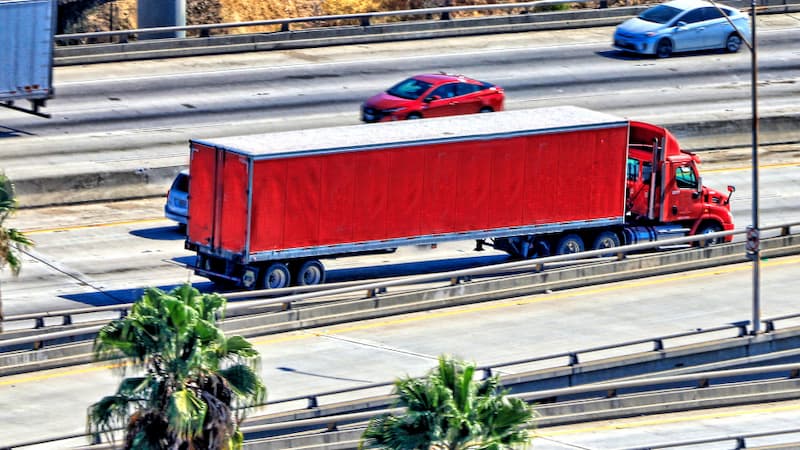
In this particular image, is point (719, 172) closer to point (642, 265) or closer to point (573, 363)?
point (642, 265)

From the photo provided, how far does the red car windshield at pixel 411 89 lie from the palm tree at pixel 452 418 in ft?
83.8

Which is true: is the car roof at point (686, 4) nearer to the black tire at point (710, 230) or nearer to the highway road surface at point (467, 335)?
the black tire at point (710, 230)

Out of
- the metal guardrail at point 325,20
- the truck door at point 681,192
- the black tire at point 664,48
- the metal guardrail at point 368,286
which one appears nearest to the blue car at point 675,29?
the black tire at point 664,48

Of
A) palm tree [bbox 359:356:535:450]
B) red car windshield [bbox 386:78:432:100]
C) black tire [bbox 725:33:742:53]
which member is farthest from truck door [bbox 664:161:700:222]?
palm tree [bbox 359:356:535:450]

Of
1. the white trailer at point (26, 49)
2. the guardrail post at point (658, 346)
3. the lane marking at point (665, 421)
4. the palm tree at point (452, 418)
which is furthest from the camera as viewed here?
the white trailer at point (26, 49)

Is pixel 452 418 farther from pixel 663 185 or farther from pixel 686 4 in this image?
pixel 686 4

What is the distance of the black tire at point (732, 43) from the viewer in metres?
56.2

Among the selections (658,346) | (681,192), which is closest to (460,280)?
(658,346)

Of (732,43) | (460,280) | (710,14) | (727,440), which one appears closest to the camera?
(727,440)

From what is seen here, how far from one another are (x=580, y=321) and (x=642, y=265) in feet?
12.3

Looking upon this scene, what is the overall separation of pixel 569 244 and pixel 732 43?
69.4 ft

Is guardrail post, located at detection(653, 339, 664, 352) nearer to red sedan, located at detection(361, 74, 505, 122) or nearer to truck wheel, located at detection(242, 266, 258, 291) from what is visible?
truck wheel, located at detection(242, 266, 258, 291)

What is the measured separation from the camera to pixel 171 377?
811 inches

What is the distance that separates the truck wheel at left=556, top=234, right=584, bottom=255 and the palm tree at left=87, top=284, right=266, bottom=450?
56.3ft
